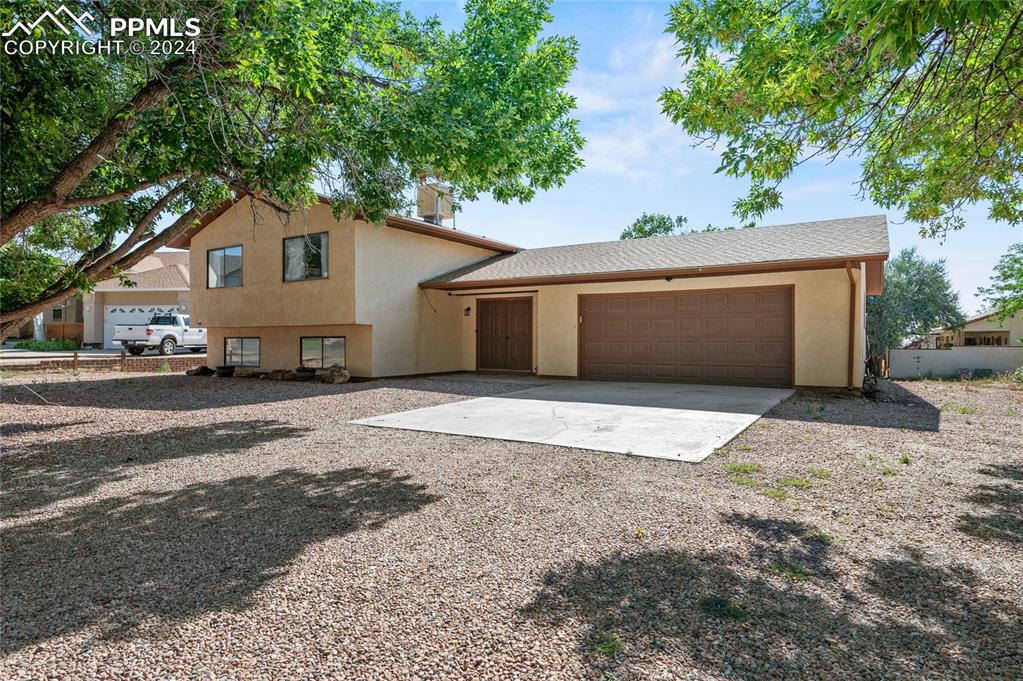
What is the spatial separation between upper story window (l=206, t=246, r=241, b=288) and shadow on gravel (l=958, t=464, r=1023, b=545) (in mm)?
17233

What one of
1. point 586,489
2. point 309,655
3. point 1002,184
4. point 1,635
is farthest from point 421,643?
point 1002,184

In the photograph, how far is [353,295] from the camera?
43.6 ft

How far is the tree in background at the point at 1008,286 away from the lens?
72.9 ft

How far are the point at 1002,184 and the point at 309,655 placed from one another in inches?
365

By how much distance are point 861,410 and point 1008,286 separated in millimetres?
22272

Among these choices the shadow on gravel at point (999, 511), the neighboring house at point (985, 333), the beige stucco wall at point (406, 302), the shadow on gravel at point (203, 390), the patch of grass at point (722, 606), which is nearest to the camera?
the patch of grass at point (722, 606)

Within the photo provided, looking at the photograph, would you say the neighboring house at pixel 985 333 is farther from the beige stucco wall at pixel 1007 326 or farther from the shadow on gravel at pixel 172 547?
the shadow on gravel at pixel 172 547

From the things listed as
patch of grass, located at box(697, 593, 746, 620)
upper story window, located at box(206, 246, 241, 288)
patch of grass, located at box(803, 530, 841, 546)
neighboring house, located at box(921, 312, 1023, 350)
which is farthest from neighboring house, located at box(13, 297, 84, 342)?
neighboring house, located at box(921, 312, 1023, 350)

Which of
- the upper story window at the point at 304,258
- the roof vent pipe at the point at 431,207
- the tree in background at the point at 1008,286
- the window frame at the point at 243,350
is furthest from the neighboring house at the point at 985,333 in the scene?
the window frame at the point at 243,350

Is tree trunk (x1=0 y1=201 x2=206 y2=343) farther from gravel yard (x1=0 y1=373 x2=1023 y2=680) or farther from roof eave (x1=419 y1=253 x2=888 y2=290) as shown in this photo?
roof eave (x1=419 y1=253 x2=888 y2=290)

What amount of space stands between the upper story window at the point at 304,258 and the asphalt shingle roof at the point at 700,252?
326 cm

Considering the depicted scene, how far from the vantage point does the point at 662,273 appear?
12.0 meters

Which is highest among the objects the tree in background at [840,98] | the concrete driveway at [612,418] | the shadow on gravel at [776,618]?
the tree in background at [840,98]

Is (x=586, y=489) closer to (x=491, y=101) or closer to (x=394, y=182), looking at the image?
(x=491, y=101)
